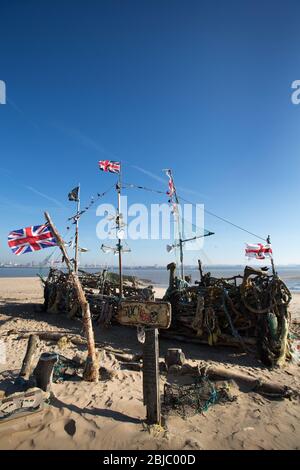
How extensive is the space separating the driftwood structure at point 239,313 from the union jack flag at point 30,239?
6.42 meters

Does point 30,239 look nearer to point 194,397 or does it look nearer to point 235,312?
point 194,397

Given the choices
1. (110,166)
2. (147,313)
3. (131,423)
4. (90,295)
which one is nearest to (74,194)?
(110,166)

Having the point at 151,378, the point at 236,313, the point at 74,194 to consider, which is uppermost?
the point at 74,194

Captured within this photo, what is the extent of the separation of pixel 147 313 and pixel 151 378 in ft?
3.87

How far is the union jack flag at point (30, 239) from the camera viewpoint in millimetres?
7758

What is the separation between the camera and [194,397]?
6.00 m

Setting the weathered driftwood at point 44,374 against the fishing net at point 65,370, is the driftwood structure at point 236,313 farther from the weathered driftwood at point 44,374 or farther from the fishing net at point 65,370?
the weathered driftwood at point 44,374

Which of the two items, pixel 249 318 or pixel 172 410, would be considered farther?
pixel 249 318

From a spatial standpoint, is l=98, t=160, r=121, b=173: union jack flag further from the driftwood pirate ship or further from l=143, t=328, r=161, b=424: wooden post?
l=143, t=328, r=161, b=424: wooden post

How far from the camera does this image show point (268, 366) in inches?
346

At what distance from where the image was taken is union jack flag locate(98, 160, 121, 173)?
736 inches
